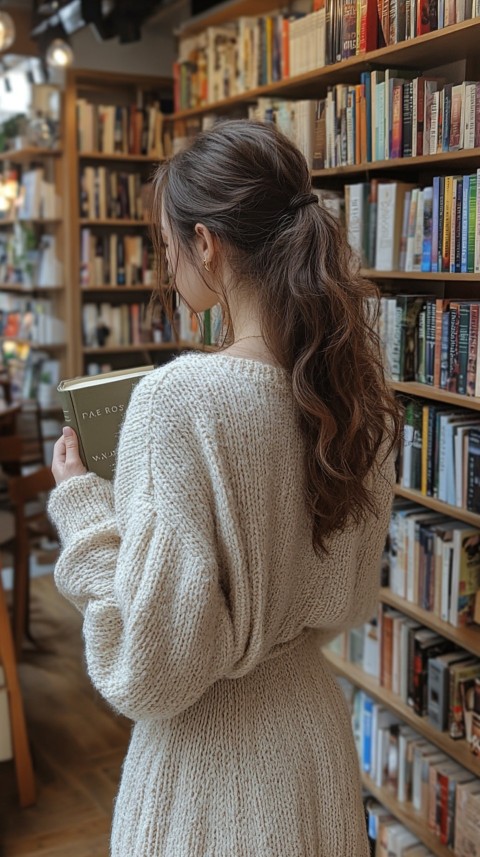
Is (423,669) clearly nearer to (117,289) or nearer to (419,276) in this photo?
(419,276)

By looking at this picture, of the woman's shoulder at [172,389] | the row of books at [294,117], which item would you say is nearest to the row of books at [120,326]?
the row of books at [294,117]

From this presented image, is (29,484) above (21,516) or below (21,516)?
above

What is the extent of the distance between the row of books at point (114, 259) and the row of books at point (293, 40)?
1762 mm

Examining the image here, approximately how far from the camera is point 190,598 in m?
1.10

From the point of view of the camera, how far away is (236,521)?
1.13 metres

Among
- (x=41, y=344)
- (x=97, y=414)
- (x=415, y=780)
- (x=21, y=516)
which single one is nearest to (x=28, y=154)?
(x=41, y=344)

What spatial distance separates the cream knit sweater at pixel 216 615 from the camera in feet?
3.63

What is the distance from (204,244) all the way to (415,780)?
1.60m

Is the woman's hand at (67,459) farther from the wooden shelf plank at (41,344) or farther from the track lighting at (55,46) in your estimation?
the wooden shelf plank at (41,344)

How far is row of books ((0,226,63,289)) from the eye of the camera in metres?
5.17

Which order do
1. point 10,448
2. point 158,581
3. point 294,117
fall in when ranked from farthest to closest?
point 10,448 < point 294,117 < point 158,581

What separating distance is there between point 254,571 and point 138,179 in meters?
4.39

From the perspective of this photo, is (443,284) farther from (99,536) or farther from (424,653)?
(99,536)

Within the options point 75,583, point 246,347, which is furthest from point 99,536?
point 246,347
